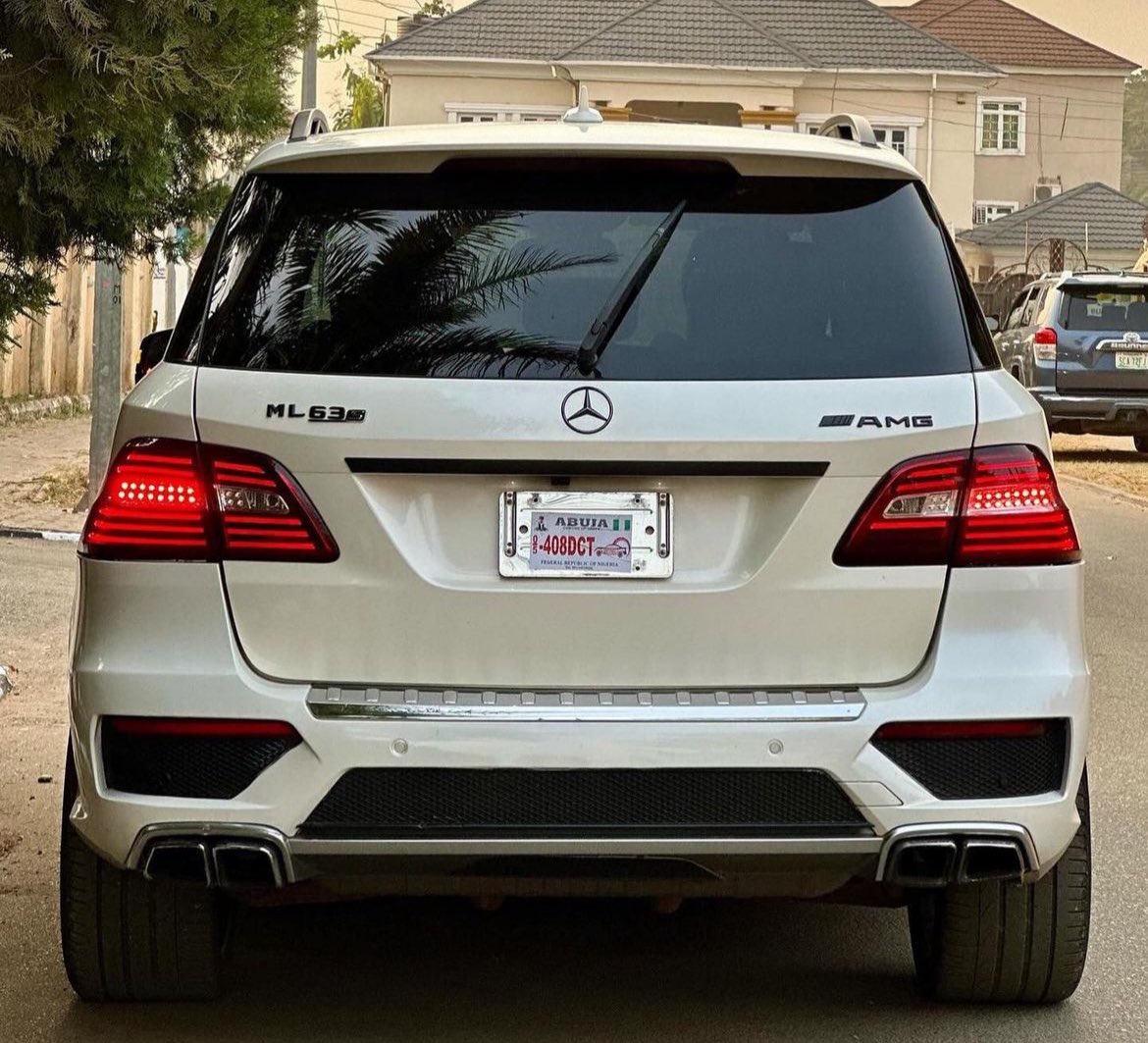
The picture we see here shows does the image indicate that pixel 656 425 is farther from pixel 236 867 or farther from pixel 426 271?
pixel 236 867

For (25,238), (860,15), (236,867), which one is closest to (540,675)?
(236,867)

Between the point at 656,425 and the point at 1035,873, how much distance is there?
1.12 m

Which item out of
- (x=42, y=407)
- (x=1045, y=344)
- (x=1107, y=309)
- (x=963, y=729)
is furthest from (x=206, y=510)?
(x=42, y=407)

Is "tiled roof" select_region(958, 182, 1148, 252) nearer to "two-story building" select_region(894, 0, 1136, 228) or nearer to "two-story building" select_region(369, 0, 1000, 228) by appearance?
"two-story building" select_region(369, 0, 1000, 228)

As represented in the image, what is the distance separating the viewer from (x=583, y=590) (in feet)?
12.7

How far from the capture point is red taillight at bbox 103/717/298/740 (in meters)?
3.86

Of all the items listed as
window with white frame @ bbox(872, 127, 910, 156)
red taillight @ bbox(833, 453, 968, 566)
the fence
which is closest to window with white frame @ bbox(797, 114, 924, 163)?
window with white frame @ bbox(872, 127, 910, 156)

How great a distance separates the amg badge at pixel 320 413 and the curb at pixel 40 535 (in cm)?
970

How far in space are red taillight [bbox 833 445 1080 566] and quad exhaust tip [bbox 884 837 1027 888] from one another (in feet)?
1.67

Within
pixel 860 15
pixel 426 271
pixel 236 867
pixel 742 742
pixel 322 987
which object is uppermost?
pixel 860 15

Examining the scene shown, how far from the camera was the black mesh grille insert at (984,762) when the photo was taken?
390cm

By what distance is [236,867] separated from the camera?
13.0ft

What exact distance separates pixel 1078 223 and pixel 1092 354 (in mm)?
40534

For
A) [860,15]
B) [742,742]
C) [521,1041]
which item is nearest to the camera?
[742,742]
